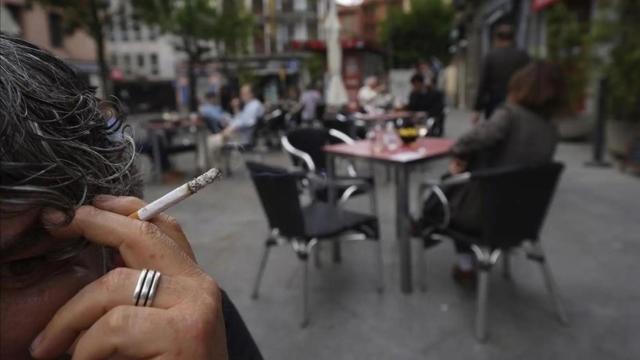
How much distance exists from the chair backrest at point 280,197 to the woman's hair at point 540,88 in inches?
55.2

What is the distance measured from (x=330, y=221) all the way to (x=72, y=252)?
111 inches

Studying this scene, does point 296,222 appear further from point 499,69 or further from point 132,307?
point 499,69

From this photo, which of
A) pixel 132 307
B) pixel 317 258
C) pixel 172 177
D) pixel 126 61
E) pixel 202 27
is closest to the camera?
pixel 132 307

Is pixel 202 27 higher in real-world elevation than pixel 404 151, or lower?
higher

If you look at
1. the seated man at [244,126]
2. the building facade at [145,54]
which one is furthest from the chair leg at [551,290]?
the building facade at [145,54]

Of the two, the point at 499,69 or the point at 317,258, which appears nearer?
the point at 317,258

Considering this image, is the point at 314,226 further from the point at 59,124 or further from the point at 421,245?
the point at 59,124

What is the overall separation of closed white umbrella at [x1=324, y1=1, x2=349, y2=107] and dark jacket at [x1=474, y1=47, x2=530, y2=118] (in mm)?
5742

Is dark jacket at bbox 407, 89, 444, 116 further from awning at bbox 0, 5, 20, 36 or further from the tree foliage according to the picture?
awning at bbox 0, 5, 20, 36

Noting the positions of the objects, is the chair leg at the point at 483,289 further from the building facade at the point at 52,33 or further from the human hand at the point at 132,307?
the building facade at the point at 52,33

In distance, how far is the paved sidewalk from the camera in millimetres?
2799

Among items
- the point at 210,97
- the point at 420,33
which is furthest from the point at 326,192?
the point at 420,33

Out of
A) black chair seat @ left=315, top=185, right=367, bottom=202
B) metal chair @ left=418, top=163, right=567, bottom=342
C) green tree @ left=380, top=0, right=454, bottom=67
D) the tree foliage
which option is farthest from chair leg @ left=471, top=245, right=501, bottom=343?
green tree @ left=380, top=0, right=454, bottom=67

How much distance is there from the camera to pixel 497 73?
5379mm
